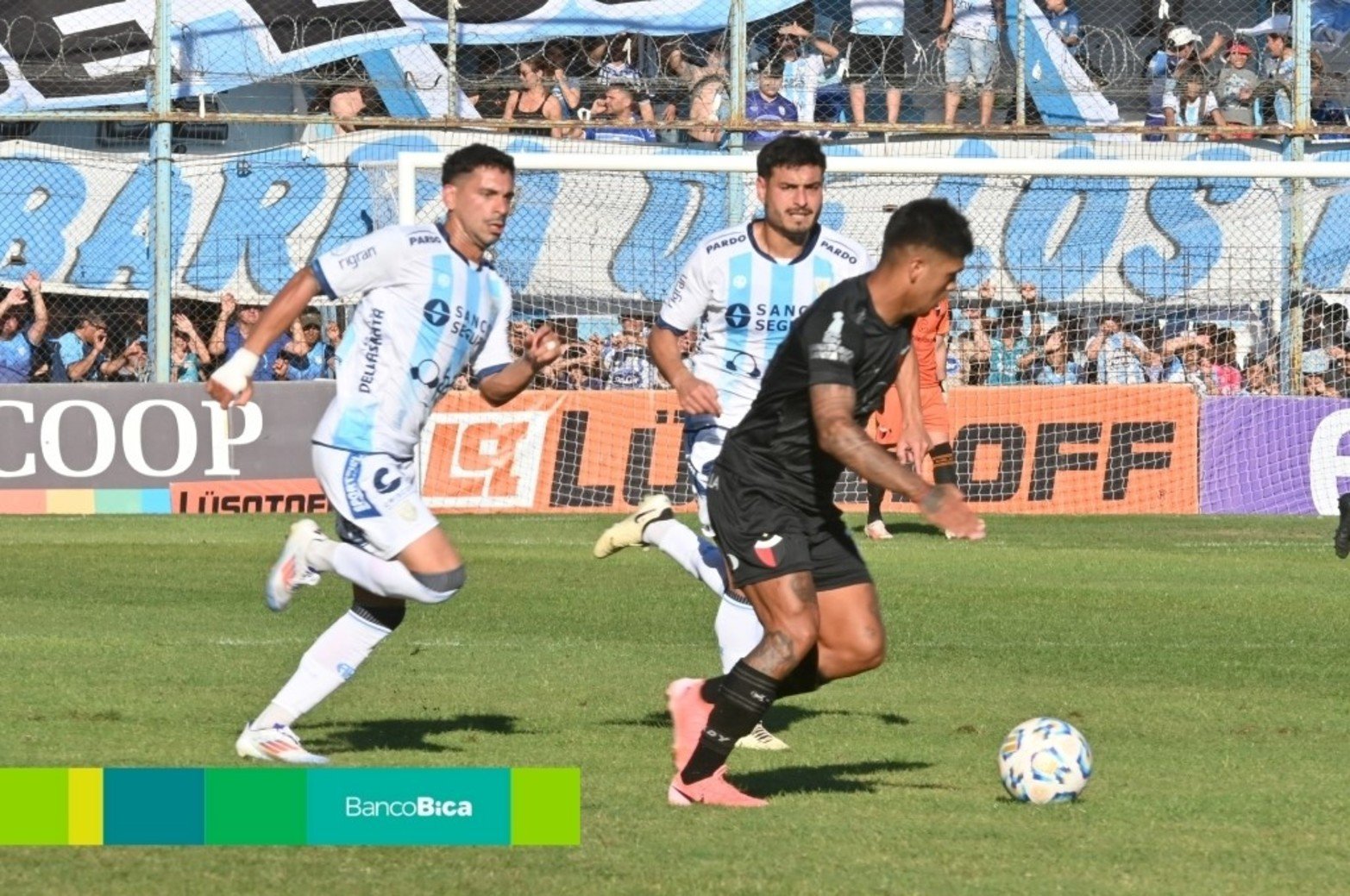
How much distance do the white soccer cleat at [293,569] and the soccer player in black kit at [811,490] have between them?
1.63 metres

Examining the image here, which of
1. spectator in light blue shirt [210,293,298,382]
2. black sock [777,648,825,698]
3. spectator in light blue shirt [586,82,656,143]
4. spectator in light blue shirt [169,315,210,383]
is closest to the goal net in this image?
spectator in light blue shirt [586,82,656,143]

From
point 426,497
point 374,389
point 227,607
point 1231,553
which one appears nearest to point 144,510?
point 426,497

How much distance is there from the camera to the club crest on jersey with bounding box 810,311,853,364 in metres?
7.03

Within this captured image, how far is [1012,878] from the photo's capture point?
6062mm

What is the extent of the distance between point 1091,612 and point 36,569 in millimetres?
7305

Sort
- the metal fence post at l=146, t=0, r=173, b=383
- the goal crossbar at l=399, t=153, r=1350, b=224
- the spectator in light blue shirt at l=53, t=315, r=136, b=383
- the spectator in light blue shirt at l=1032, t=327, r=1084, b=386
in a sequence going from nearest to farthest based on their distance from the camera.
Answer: the goal crossbar at l=399, t=153, r=1350, b=224 → the spectator in light blue shirt at l=1032, t=327, r=1084, b=386 → the metal fence post at l=146, t=0, r=173, b=383 → the spectator in light blue shirt at l=53, t=315, r=136, b=383

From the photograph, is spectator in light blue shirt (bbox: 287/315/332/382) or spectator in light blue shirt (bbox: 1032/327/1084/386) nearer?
spectator in light blue shirt (bbox: 1032/327/1084/386)

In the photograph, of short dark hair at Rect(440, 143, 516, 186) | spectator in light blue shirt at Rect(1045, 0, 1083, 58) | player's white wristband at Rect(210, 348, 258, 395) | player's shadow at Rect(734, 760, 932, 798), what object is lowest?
player's shadow at Rect(734, 760, 932, 798)

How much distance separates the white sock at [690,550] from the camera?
30.7 feet

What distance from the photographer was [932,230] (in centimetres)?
704

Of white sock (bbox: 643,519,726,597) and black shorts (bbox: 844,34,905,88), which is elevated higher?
black shorts (bbox: 844,34,905,88)

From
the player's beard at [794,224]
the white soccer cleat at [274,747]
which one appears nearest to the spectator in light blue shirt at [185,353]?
the player's beard at [794,224]

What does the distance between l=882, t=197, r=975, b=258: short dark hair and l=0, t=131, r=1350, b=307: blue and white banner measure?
51.9 feet

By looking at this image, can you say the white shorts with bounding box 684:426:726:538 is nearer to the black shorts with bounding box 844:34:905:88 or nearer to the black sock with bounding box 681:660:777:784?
the black sock with bounding box 681:660:777:784
